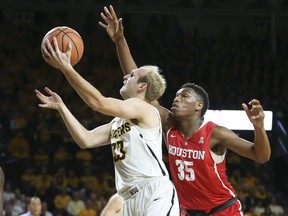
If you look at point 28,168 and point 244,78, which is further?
point 244,78

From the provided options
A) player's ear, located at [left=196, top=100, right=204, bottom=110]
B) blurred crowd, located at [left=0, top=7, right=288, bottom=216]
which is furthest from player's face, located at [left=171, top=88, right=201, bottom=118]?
blurred crowd, located at [left=0, top=7, right=288, bottom=216]

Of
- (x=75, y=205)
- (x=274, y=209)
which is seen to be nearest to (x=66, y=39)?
(x=75, y=205)

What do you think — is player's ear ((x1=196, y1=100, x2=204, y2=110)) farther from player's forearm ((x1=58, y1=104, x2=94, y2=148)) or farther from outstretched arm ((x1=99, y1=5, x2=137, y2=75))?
player's forearm ((x1=58, y1=104, x2=94, y2=148))

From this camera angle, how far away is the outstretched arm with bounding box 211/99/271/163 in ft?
15.4

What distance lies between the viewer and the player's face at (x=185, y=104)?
5.29m

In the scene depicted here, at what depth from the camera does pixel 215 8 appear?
20266 mm

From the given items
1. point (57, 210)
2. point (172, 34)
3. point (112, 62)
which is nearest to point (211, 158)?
point (57, 210)

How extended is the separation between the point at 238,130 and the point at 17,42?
660 cm

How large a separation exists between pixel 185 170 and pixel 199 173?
0.12 metres

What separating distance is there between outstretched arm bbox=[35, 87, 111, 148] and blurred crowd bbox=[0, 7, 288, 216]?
272 inches

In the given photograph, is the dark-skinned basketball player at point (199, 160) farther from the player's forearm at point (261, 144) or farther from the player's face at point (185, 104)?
the player's forearm at point (261, 144)

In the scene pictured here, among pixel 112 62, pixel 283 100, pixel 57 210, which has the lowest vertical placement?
pixel 57 210

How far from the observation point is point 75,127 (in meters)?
4.64

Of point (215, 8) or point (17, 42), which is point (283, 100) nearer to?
point (215, 8)
